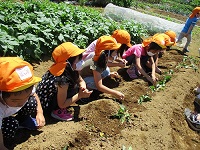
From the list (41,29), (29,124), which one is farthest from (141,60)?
(29,124)

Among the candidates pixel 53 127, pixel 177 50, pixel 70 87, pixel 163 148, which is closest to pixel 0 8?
pixel 70 87

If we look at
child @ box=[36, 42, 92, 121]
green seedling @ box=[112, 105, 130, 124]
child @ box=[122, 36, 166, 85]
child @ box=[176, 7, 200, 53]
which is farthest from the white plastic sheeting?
child @ box=[36, 42, 92, 121]

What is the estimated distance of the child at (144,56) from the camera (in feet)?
14.9

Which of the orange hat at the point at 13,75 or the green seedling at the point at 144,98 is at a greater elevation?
the orange hat at the point at 13,75

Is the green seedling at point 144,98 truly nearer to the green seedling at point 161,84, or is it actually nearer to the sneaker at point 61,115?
the green seedling at point 161,84

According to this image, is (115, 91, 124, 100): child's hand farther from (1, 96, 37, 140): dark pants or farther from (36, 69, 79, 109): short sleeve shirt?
(1, 96, 37, 140): dark pants

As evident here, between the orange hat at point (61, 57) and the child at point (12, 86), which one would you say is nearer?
the child at point (12, 86)

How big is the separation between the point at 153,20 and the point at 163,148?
620 cm

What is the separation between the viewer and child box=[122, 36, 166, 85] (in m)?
4.53

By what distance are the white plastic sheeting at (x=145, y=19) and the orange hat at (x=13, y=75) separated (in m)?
6.82

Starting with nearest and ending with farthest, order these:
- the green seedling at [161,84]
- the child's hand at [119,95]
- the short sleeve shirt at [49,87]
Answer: the short sleeve shirt at [49,87] → the child's hand at [119,95] → the green seedling at [161,84]

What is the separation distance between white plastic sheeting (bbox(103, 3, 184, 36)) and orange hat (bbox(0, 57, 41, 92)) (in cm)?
682

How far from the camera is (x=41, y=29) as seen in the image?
4859 mm

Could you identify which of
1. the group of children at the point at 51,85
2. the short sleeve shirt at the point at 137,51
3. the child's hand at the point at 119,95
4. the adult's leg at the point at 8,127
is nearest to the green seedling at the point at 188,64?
the short sleeve shirt at the point at 137,51
